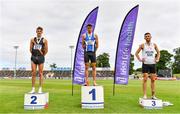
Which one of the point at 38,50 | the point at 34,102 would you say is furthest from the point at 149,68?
the point at 34,102

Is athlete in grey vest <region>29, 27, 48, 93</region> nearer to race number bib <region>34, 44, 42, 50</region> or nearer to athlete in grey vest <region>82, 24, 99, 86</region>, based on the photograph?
race number bib <region>34, 44, 42, 50</region>

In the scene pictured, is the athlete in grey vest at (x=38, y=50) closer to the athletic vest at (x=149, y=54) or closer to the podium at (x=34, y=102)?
the podium at (x=34, y=102)

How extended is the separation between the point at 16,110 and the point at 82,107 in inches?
77.3

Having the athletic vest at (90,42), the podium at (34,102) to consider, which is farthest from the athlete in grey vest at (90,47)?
the podium at (34,102)

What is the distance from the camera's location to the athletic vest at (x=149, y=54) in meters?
10.7

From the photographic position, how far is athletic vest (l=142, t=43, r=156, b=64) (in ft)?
35.2

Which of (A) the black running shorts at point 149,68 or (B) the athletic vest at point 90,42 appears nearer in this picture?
Result: (B) the athletic vest at point 90,42

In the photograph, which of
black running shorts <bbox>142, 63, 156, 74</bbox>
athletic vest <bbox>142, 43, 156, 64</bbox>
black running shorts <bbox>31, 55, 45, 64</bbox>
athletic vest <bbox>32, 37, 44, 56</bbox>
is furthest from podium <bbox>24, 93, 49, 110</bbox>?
athletic vest <bbox>142, 43, 156, 64</bbox>

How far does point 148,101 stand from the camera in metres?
10.3

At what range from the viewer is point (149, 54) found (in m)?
10.8

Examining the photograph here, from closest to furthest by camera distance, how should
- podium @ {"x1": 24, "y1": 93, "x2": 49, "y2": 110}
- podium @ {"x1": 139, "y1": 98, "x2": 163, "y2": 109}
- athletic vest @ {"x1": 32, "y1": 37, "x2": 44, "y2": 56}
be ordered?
podium @ {"x1": 24, "y1": 93, "x2": 49, "y2": 110} < podium @ {"x1": 139, "y1": 98, "x2": 163, "y2": 109} < athletic vest @ {"x1": 32, "y1": 37, "x2": 44, "y2": 56}

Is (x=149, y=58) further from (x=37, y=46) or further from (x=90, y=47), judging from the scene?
(x=37, y=46)

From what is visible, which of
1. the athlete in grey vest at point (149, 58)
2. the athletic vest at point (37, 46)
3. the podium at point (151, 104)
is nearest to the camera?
the podium at point (151, 104)

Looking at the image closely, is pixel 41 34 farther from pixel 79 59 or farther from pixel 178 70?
pixel 178 70
